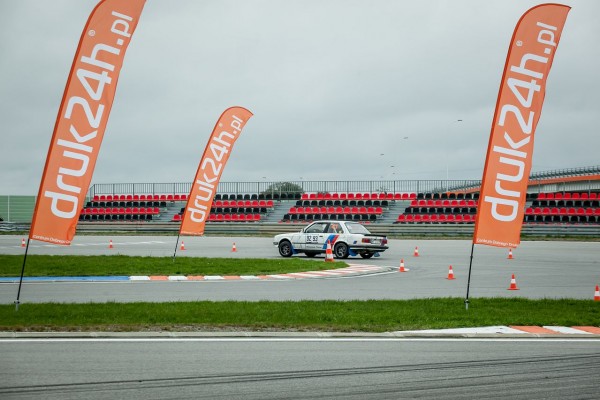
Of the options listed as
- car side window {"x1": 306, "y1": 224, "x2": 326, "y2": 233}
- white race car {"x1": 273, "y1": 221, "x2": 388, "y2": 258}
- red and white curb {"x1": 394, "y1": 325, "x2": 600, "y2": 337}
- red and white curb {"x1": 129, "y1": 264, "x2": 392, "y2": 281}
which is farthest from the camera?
car side window {"x1": 306, "y1": 224, "x2": 326, "y2": 233}

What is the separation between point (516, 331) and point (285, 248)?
19.2m

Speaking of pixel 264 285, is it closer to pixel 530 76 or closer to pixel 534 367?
pixel 530 76

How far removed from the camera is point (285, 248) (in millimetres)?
29266

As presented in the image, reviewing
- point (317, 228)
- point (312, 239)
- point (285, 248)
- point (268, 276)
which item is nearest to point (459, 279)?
point (268, 276)

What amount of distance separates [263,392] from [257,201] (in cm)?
5830

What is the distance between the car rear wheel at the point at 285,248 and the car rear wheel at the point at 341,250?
1711 millimetres

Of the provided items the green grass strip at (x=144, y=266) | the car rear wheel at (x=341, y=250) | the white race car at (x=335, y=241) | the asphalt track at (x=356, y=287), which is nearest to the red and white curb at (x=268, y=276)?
the green grass strip at (x=144, y=266)

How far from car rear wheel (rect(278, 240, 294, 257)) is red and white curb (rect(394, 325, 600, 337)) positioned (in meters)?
18.6

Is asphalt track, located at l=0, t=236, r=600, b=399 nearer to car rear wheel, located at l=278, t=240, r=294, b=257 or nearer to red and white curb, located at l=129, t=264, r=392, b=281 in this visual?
red and white curb, located at l=129, t=264, r=392, b=281

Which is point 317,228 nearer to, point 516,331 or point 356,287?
point 356,287

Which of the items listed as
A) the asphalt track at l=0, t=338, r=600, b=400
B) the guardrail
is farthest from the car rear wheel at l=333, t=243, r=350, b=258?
the guardrail

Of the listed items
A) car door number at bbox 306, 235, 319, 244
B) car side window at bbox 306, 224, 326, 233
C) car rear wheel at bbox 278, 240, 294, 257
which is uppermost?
car side window at bbox 306, 224, 326, 233

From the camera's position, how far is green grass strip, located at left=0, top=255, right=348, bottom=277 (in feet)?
67.7

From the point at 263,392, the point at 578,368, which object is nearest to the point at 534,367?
the point at 578,368
